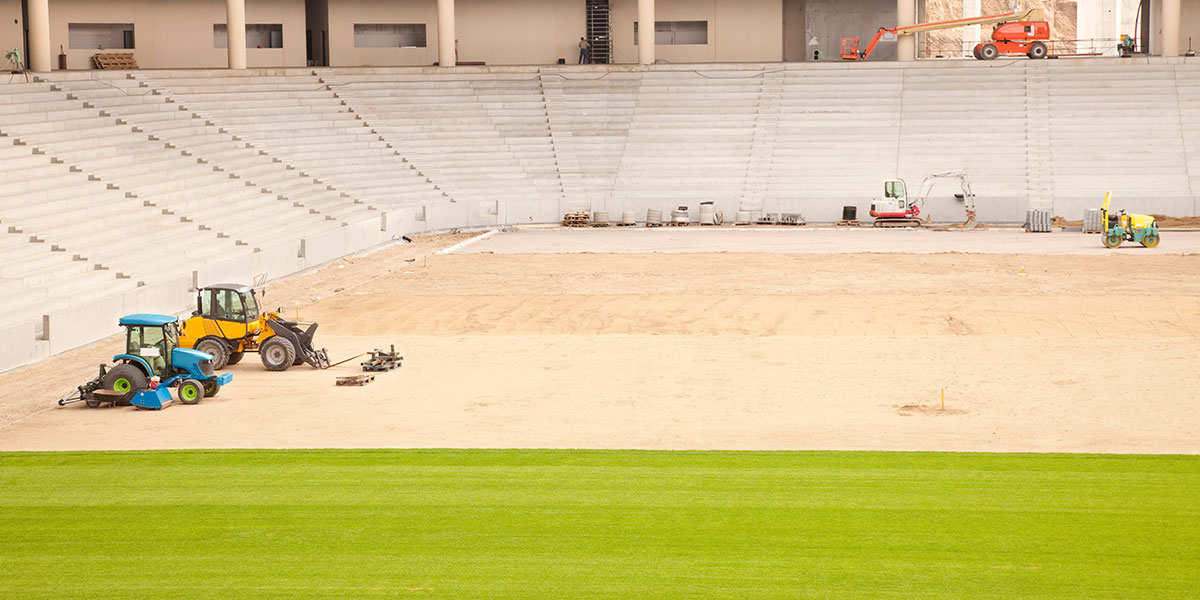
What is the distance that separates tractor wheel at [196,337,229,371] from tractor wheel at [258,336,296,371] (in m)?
0.68

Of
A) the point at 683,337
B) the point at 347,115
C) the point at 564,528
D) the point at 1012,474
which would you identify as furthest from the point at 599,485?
the point at 347,115

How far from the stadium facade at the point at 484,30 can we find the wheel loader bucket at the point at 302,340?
112 ft

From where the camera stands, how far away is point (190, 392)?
744 inches

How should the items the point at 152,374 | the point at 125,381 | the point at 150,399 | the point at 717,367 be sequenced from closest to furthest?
1. the point at 150,399
2. the point at 125,381
3. the point at 152,374
4. the point at 717,367

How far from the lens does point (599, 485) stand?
46.4 feet

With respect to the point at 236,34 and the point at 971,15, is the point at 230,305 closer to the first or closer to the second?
the point at 236,34

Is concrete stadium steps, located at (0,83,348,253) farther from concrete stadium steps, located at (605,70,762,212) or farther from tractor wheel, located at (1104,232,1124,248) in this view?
tractor wheel, located at (1104,232,1124,248)

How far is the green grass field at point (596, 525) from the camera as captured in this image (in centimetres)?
1118

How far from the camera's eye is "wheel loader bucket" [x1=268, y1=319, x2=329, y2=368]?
2142 centimetres

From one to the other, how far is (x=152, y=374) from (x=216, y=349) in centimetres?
272

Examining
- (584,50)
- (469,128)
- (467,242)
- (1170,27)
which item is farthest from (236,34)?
(1170,27)

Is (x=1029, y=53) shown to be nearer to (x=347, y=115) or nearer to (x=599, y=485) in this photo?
(x=347, y=115)

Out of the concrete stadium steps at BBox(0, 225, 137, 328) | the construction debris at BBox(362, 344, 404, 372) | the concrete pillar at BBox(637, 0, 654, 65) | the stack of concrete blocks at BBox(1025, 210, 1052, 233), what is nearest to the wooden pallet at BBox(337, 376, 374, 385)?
the construction debris at BBox(362, 344, 404, 372)

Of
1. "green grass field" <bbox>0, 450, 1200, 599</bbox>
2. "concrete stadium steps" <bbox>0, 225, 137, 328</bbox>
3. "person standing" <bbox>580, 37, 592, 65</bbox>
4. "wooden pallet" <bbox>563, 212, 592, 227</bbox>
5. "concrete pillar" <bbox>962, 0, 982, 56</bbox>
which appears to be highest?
"concrete pillar" <bbox>962, 0, 982, 56</bbox>
